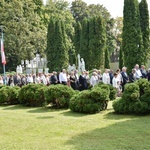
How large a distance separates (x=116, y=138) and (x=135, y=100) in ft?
11.0

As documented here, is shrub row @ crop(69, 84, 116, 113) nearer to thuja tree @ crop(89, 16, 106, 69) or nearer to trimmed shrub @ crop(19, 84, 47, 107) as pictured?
trimmed shrub @ crop(19, 84, 47, 107)

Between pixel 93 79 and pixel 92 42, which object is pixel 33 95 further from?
pixel 92 42

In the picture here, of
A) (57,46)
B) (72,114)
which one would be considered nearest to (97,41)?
(57,46)

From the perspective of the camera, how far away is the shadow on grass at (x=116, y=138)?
21.9 ft

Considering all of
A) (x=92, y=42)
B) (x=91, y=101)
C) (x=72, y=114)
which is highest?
(x=92, y=42)

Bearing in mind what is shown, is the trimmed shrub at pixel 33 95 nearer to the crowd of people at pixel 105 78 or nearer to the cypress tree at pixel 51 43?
the crowd of people at pixel 105 78

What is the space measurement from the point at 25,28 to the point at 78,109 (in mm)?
35515

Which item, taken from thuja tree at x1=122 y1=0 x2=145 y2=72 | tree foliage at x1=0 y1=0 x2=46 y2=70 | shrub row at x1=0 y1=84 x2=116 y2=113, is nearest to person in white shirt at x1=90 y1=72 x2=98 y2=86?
shrub row at x1=0 y1=84 x2=116 y2=113

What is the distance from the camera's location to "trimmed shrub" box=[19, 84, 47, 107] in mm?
13469

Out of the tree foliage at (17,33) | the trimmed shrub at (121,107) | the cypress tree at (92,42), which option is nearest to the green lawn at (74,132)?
the trimmed shrub at (121,107)

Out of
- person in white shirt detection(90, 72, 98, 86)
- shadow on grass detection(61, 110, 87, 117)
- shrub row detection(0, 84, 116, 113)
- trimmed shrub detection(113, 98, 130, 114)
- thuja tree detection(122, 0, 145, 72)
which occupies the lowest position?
shadow on grass detection(61, 110, 87, 117)

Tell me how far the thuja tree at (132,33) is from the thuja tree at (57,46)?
12.8 metres

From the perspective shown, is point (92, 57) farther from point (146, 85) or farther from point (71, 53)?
point (146, 85)

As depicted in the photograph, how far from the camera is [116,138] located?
24.0 feet
